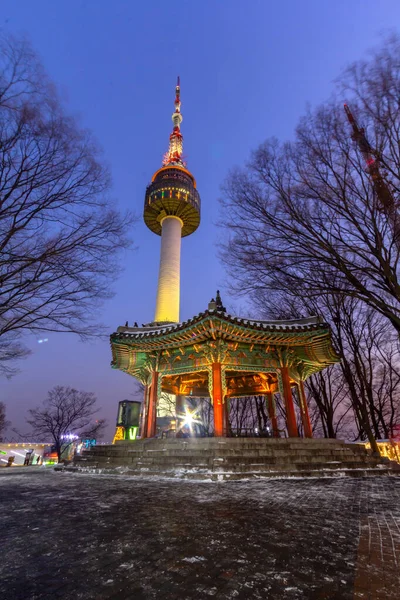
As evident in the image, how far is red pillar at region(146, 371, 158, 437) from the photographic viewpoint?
13.7 metres

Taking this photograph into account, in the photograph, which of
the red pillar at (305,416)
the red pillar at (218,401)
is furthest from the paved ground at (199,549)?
the red pillar at (305,416)

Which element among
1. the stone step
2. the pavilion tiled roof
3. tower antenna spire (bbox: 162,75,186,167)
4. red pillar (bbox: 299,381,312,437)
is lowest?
the stone step

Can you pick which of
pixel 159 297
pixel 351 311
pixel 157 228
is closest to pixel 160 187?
pixel 157 228

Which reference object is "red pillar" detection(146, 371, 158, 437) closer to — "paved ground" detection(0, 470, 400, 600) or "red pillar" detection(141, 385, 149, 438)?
"red pillar" detection(141, 385, 149, 438)

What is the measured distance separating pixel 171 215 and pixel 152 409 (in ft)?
95.6

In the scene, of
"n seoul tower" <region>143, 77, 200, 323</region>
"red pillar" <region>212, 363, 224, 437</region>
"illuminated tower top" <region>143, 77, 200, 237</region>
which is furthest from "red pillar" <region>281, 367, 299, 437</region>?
"illuminated tower top" <region>143, 77, 200, 237</region>

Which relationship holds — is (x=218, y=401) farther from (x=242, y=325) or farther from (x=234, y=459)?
(x=242, y=325)

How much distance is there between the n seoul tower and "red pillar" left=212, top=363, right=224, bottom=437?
59.0 feet

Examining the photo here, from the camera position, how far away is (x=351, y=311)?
15.8m

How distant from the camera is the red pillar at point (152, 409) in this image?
45.0 feet

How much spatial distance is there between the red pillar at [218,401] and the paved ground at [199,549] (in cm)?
694

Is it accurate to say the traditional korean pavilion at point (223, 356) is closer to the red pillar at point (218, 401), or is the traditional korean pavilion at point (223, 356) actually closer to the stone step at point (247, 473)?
the red pillar at point (218, 401)

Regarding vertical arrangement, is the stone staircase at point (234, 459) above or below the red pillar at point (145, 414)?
below

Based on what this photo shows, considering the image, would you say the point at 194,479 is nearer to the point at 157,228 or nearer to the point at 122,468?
the point at 122,468
